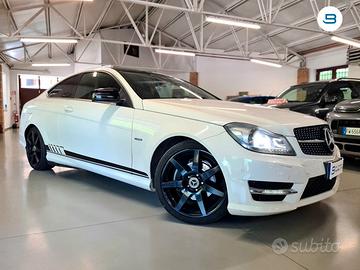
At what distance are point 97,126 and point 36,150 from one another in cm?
152

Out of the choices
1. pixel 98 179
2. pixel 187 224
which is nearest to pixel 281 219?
pixel 187 224

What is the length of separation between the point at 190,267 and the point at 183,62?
16017 millimetres

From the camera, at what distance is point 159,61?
656 inches

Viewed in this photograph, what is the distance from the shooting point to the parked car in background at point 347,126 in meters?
4.49

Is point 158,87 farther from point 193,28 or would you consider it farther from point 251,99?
point 193,28

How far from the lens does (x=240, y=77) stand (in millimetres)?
16344

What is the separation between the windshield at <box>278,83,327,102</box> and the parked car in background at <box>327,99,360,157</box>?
1.40m

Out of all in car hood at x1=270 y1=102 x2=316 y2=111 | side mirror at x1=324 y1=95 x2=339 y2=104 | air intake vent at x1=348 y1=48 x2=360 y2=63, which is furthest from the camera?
Result: air intake vent at x1=348 y1=48 x2=360 y2=63

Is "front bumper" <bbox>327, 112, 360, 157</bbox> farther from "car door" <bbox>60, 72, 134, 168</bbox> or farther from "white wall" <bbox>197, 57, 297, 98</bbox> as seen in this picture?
"white wall" <bbox>197, 57, 297, 98</bbox>

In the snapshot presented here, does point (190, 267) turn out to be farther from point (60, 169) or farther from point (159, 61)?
point (159, 61)

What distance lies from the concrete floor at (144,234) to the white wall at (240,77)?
12.6 m

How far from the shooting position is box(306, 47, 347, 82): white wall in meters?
12.8

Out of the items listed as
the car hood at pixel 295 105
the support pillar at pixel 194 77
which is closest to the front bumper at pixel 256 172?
the car hood at pixel 295 105

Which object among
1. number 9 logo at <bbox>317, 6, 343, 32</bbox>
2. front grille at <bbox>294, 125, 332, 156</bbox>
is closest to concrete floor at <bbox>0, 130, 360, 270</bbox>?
front grille at <bbox>294, 125, 332, 156</bbox>
